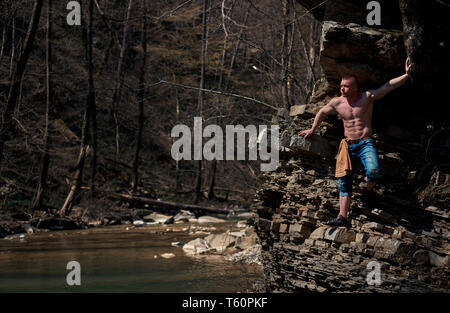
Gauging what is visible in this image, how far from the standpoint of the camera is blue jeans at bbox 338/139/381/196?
6.04 meters

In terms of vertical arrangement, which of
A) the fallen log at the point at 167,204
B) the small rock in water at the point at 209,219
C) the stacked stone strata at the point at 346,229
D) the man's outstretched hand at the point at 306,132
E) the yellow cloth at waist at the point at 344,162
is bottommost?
the small rock in water at the point at 209,219

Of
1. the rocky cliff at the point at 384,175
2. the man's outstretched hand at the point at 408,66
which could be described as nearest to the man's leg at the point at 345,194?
the rocky cliff at the point at 384,175

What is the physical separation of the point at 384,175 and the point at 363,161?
1.97ft

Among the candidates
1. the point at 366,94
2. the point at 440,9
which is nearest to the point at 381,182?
the point at 366,94

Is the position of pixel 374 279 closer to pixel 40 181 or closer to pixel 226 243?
pixel 226 243

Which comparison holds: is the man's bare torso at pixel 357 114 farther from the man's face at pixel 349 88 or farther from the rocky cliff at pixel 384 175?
the rocky cliff at pixel 384 175

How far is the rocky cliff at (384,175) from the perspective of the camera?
5949mm

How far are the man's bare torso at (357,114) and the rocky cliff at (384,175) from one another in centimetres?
48

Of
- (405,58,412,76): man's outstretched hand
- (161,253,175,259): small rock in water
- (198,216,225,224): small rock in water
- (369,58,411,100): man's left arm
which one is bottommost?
(198,216,225,224): small rock in water

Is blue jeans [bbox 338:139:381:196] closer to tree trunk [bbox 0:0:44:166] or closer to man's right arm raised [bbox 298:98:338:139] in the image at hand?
man's right arm raised [bbox 298:98:338:139]

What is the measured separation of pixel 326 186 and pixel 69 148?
15130mm

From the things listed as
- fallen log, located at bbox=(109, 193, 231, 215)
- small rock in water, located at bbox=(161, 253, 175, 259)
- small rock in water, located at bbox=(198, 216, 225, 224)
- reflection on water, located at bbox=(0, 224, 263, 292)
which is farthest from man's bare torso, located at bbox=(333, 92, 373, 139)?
fallen log, located at bbox=(109, 193, 231, 215)

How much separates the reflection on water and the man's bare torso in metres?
3.95
